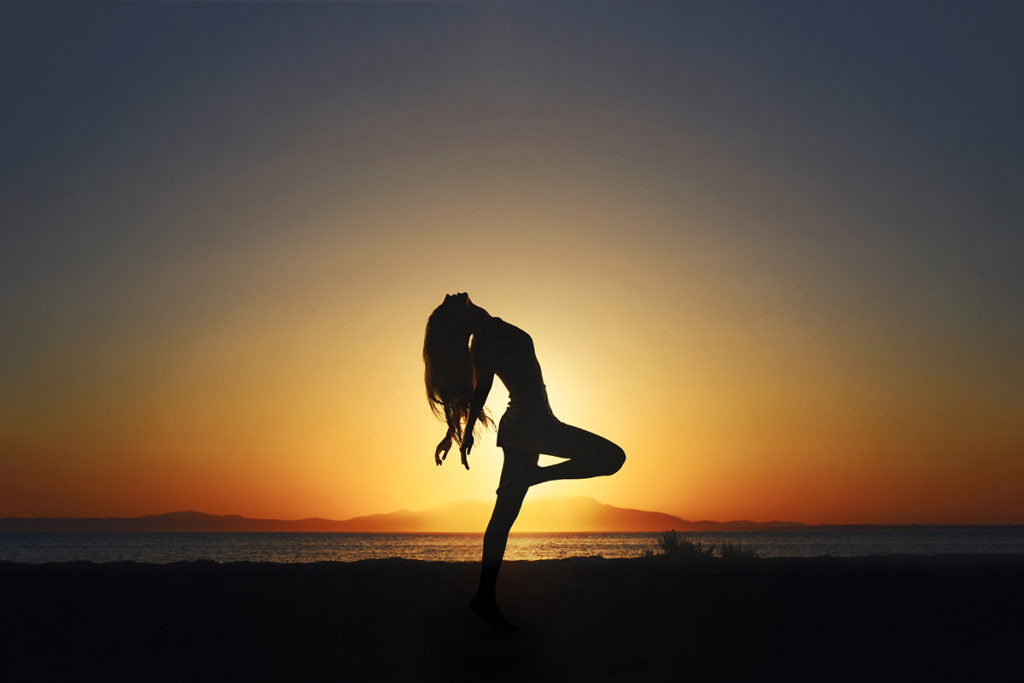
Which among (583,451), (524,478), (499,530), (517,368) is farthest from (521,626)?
(517,368)

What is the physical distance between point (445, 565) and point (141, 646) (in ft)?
15.7

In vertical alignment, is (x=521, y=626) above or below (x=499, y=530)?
below

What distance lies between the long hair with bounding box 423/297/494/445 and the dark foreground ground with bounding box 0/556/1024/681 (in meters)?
1.84

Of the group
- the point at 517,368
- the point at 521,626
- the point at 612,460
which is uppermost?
the point at 517,368

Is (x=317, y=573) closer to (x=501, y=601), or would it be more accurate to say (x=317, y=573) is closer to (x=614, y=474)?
(x=501, y=601)

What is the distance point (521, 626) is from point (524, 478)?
4.22 ft

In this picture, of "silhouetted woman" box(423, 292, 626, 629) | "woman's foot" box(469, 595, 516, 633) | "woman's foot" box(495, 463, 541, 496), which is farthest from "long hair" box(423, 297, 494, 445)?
"woman's foot" box(469, 595, 516, 633)

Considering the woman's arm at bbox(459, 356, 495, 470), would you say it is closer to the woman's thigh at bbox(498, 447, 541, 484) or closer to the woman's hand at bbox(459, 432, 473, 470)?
the woman's hand at bbox(459, 432, 473, 470)

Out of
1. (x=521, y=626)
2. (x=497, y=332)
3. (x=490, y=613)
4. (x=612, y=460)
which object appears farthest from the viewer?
(x=497, y=332)

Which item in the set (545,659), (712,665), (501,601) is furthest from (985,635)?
(501,601)

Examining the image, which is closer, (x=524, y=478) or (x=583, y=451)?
(x=583, y=451)

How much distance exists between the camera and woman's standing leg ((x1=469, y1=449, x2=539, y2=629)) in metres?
6.21

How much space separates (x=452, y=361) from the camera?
23.4 feet

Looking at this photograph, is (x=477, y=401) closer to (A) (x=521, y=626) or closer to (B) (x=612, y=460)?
(B) (x=612, y=460)
